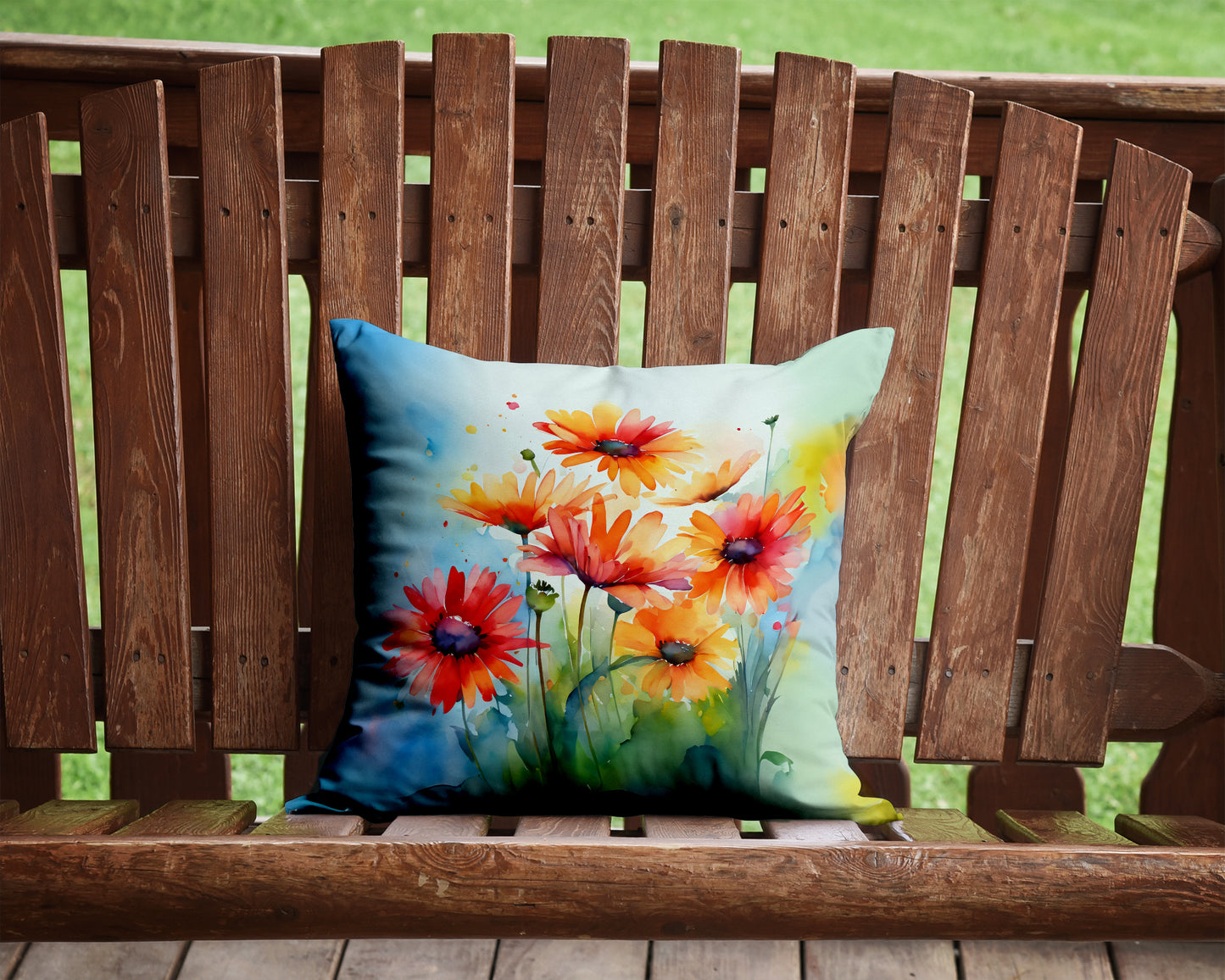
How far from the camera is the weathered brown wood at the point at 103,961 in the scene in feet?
2.91

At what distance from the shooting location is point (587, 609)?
0.88 m

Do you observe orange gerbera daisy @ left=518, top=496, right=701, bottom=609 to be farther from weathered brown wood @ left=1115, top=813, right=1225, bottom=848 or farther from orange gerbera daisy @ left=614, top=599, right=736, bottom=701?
weathered brown wood @ left=1115, top=813, right=1225, bottom=848

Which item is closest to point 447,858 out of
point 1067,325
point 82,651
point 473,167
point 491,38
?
point 82,651

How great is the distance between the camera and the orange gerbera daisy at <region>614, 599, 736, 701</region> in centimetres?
87

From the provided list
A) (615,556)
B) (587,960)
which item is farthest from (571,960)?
(615,556)

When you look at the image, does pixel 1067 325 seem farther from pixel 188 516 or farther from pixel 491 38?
pixel 188 516

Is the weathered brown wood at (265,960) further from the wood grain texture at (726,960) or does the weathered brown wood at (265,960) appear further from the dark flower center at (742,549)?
the dark flower center at (742,549)

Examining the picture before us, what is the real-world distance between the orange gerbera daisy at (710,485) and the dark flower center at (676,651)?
4.7 inches

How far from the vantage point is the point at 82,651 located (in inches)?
43.6

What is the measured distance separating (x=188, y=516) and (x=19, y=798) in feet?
1.34

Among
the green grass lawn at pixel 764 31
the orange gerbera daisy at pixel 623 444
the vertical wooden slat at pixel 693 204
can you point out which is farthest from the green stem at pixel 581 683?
the green grass lawn at pixel 764 31

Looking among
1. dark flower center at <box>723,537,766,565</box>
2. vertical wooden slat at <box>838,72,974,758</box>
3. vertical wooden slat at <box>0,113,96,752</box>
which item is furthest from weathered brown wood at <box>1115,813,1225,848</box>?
vertical wooden slat at <box>0,113,96,752</box>

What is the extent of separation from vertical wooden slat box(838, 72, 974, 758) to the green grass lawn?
151 cm

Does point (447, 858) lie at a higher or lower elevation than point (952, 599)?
Result: lower
